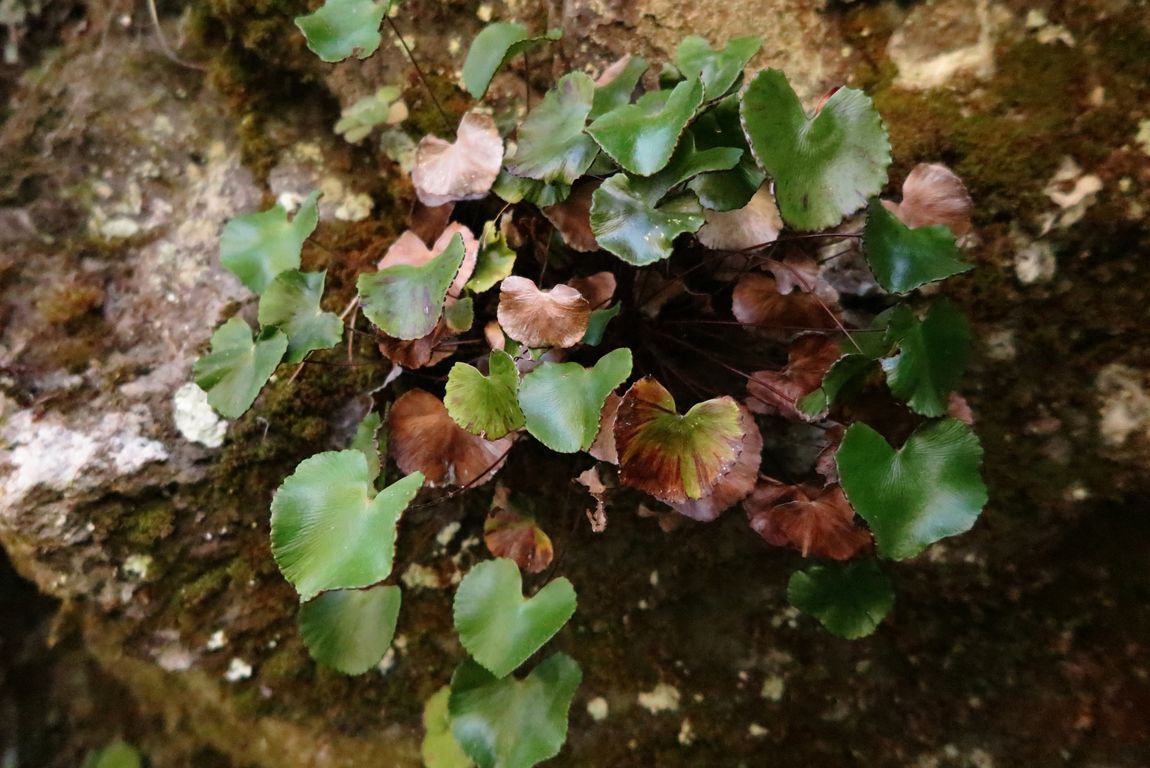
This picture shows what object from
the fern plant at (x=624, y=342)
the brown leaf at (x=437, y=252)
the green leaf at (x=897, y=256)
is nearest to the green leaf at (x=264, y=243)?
the fern plant at (x=624, y=342)

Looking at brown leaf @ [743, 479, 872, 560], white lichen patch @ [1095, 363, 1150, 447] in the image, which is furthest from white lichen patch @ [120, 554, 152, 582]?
white lichen patch @ [1095, 363, 1150, 447]

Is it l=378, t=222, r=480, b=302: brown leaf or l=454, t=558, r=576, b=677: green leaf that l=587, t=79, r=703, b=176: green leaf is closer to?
l=378, t=222, r=480, b=302: brown leaf

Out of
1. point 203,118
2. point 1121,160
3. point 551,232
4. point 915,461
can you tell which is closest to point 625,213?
point 551,232

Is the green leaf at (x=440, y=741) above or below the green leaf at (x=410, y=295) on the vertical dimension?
below

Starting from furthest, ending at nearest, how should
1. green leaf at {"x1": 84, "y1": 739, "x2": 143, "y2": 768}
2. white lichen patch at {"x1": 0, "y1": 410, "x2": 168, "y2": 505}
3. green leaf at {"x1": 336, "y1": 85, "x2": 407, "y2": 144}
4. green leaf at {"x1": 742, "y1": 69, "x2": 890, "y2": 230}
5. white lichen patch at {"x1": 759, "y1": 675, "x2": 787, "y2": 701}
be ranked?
green leaf at {"x1": 84, "y1": 739, "x2": 143, "y2": 768}
white lichen patch at {"x1": 759, "y1": 675, "x2": 787, "y2": 701}
green leaf at {"x1": 336, "y1": 85, "x2": 407, "y2": 144}
white lichen patch at {"x1": 0, "y1": 410, "x2": 168, "y2": 505}
green leaf at {"x1": 742, "y1": 69, "x2": 890, "y2": 230}

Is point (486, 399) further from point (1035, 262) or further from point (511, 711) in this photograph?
point (1035, 262)

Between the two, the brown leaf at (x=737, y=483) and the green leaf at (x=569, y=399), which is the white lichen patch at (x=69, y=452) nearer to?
the green leaf at (x=569, y=399)
